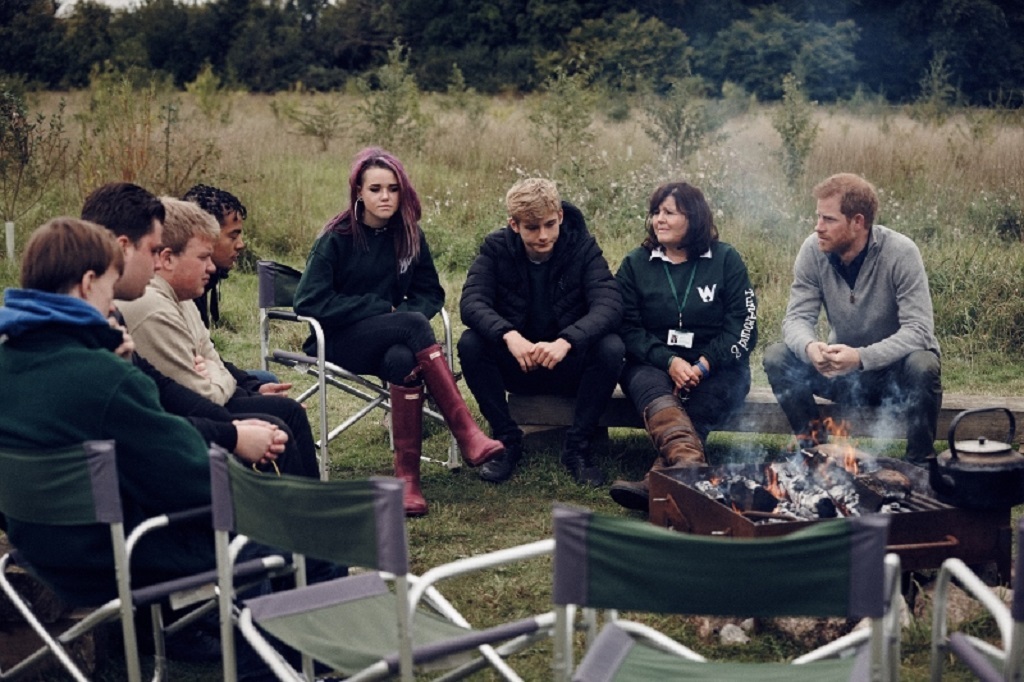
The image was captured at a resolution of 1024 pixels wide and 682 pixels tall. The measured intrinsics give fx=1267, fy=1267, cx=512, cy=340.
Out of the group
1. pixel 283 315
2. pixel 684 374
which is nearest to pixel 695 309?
pixel 684 374

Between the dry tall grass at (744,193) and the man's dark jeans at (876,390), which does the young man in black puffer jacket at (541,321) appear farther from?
the dry tall grass at (744,193)

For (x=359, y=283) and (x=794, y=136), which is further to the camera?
(x=794, y=136)

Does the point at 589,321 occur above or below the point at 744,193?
below

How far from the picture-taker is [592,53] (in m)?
31.6

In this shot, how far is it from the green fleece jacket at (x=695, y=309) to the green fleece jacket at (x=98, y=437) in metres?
2.80

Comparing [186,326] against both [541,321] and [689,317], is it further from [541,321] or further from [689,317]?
[689,317]

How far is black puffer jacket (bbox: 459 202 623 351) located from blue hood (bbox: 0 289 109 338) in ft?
8.93

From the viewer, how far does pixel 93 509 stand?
9.75 feet

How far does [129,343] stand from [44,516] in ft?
1.99

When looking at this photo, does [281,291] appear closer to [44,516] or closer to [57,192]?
[44,516]

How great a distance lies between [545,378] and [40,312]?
3.09m

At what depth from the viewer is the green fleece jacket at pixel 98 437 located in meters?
3.09

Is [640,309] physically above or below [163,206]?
below

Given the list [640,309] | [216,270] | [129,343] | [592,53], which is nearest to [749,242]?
[640,309]
